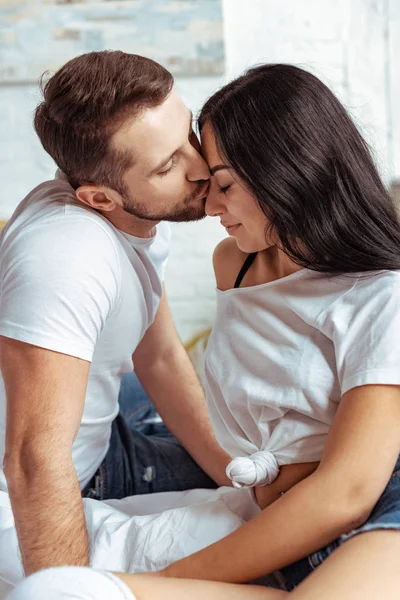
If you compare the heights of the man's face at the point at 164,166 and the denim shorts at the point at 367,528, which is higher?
the man's face at the point at 164,166

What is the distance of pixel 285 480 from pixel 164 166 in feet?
2.01

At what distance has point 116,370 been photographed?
1.68 metres

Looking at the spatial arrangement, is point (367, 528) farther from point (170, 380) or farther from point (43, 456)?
point (170, 380)

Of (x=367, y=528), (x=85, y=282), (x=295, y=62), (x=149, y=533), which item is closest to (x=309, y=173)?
(x=85, y=282)

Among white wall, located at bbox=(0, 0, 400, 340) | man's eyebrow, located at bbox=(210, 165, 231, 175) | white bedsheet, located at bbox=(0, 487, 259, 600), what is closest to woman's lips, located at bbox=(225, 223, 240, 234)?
man's eyebrow, located at bbox=(210, 165, 231, 175)

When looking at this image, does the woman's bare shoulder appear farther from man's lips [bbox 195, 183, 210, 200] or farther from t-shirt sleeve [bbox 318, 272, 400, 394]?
t-shirt sleeve [bbox 318, 272, 400, 394]

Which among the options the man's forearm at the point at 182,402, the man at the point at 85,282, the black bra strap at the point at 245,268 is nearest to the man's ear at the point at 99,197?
the man at the point at 85,282

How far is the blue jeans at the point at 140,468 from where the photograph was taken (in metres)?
1.76

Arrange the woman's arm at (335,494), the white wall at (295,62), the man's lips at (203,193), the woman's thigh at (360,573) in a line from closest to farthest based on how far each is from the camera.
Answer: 1. the woman's thigh at (360,573)
2. the woman's arm at (335,494)
3. the man's lips at (203,193)
4. the white wall at (295,62)

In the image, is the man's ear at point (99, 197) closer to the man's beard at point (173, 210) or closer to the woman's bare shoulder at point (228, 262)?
the man's beard at point (173, 210)

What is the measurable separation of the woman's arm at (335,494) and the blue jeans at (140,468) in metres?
0.59

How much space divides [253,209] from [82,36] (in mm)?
1894

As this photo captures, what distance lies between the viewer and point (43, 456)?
1.33 meters

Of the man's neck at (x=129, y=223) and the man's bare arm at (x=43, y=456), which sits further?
the man's neck at (x=129, y=223)
